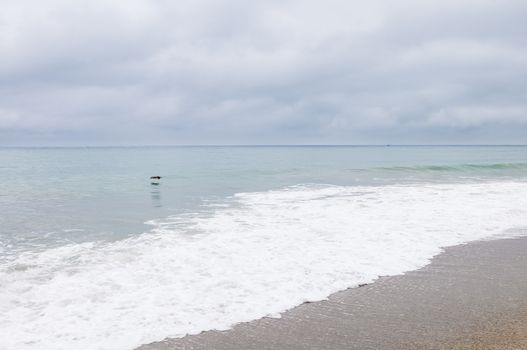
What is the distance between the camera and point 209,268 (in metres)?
8.50

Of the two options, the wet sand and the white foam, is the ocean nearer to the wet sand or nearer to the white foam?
the white foam

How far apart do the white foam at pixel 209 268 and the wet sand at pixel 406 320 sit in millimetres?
356

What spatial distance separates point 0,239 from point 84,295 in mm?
6275

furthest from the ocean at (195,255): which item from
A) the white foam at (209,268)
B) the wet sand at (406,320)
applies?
the wet sand at (406,320)

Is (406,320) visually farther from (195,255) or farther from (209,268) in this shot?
(195,255)

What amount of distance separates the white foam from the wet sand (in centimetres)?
36

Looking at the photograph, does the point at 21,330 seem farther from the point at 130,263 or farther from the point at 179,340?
the point at 130,263

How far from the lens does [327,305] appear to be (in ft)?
21.3

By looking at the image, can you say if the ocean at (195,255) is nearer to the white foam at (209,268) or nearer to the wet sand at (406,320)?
the white foam at (209,268)

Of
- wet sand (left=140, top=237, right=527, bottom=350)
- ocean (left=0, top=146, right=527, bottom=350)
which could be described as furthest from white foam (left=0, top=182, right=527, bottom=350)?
wet sand (left=140, top=237, right=527, bottom=350)

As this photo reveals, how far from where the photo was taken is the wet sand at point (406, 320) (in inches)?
205

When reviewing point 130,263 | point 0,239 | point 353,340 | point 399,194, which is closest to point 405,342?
point 353,340

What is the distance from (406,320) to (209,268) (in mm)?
4052

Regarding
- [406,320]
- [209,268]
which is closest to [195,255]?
[209,268]
